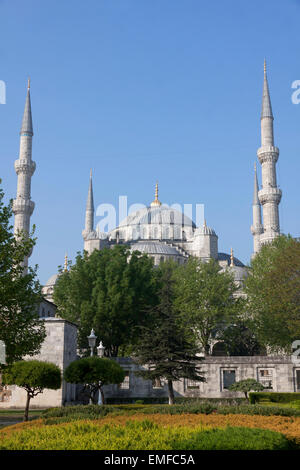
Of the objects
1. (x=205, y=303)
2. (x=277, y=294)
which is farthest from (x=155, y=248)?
(x=277, y=294)

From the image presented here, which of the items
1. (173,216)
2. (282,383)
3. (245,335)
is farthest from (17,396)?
(173,216)

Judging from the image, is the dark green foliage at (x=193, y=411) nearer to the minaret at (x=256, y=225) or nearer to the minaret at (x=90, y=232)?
the minaret at (x=256, y=225)

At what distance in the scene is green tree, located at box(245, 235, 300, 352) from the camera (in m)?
37.2

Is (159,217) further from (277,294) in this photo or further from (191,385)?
(277,294)

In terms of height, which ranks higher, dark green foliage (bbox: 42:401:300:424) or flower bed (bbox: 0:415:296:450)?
flower bed (bbox: 0:415:296:450)

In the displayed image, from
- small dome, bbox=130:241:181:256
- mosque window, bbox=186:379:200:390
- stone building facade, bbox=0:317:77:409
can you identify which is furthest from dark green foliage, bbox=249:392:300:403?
small dome, bbox=130:241:181:256

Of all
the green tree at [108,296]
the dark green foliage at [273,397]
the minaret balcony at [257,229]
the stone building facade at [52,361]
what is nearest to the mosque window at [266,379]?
the dark green foliage at [273,397]

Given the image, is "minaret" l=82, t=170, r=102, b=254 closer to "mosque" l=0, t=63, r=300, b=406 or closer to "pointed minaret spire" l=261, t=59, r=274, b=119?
"mosque" l=0, t=63, r=300, b=406

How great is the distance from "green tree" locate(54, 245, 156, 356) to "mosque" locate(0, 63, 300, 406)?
1867 mm

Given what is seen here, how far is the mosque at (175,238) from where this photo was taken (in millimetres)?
39156

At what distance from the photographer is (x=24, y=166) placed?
206 ft

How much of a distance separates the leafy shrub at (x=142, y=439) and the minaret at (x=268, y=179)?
5526cm

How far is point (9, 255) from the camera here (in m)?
20.4

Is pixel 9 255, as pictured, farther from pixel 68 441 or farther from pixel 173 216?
pixel 173 216
